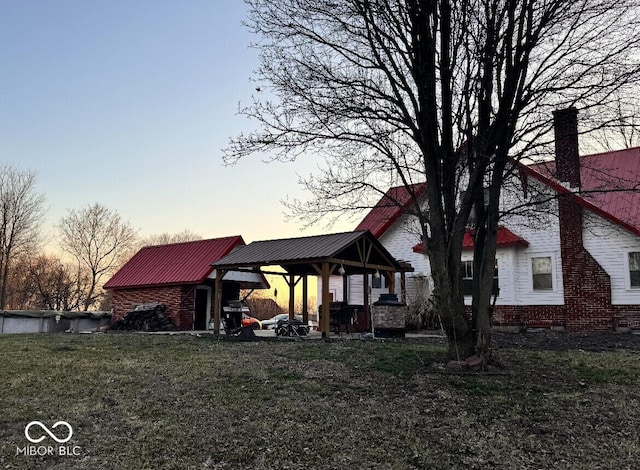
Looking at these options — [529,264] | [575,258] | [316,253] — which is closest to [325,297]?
[316,253]

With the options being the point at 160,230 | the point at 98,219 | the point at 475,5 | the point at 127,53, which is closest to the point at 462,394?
the point at 475,5

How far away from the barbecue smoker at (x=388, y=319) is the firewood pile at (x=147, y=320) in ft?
32.2

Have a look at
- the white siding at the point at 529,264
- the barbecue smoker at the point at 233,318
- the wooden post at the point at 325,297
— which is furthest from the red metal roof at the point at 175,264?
the white siding at the point at 529,264

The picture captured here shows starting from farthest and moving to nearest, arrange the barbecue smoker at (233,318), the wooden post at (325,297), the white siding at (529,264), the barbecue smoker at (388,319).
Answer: the white siding at (529,264) → the barbecue smoker at (233,318) → the barbecue smoker at (388,319) → the wooden post at (325,297)

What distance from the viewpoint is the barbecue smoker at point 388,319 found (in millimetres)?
14094

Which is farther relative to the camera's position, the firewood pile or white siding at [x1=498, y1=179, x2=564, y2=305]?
the firewood pile

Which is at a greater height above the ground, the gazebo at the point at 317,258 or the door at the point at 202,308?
the gazebo at the point at 317,258

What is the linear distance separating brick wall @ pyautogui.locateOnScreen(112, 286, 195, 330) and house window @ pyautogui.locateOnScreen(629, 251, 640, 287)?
15.9 meters

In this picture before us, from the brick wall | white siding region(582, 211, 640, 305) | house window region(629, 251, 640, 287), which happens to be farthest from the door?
house window region(629, 251, 640, 287)

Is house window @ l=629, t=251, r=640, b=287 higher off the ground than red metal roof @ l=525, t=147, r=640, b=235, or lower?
lower

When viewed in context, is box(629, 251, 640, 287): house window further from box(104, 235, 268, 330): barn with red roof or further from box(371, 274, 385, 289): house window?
box(104, 235, 268, 330): barn with red roof

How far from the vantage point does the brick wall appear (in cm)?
2100

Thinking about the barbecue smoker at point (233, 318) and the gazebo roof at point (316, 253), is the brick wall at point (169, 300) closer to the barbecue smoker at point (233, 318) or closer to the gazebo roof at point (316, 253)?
the gazebo roof at point (316, 253)

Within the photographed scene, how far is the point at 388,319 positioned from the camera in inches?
555
